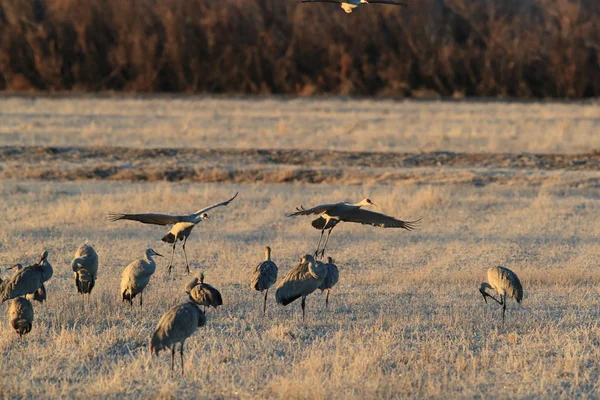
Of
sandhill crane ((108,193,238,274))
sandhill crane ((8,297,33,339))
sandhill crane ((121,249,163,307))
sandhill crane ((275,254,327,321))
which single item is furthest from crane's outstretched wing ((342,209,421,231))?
sandhill crane ((8,297,33,339))

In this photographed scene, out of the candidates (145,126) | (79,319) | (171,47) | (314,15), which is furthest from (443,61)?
(79,319)

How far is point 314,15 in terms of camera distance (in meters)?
51.6

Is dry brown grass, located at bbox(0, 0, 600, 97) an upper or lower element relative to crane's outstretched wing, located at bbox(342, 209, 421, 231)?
upper

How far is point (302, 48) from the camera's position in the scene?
50531mm

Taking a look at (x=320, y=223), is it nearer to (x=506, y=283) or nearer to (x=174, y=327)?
(x=506, y=283)

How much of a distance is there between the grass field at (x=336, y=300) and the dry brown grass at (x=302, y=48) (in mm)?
30435

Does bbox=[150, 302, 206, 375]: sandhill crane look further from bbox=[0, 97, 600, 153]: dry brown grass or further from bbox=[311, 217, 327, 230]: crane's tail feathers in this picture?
bbox=[0, 97, 600, 153]: dry brown grass

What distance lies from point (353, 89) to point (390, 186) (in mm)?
30738

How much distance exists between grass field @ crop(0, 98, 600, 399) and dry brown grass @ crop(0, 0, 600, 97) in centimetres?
3043

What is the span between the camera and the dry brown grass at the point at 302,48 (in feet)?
157

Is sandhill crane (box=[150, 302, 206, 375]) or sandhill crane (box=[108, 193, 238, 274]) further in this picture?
sandhill crane (box=[108, 193, 238, 274])

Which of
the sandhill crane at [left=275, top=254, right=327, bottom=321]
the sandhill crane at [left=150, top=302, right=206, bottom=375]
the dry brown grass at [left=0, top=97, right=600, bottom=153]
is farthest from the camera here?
the dry brown grass at [left=0, top=97, right=600, bottom=153]

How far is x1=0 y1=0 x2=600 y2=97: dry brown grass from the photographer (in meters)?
48.0

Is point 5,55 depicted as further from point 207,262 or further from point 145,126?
point 207,262
